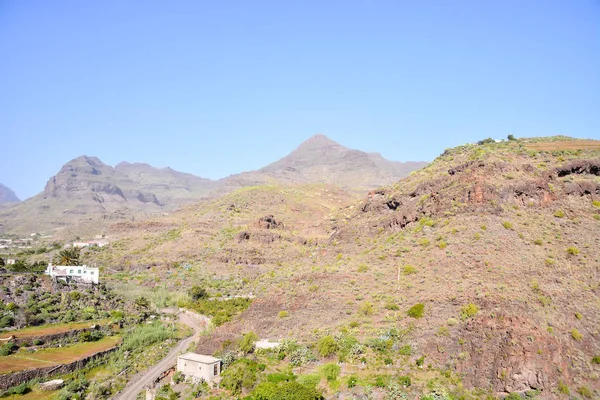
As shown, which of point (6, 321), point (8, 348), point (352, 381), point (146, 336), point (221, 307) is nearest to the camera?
point (352, 381)

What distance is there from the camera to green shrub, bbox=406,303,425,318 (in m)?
29.9

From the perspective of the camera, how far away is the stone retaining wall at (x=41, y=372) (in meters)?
31.8

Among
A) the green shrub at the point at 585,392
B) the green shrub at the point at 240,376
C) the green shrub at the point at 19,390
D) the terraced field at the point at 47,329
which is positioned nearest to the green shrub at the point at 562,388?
the green shrub at the point at 585,392

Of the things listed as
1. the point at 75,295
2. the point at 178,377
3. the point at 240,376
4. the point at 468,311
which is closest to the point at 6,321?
the point at 75,295

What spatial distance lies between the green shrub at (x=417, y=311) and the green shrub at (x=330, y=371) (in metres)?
6.72

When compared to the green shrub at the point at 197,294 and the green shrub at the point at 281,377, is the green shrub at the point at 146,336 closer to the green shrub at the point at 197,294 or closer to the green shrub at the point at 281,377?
the green shrub at the point at 197,294

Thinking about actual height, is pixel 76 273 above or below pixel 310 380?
above

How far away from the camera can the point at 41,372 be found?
34.4 metres

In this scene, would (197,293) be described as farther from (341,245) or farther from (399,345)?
(399,345)

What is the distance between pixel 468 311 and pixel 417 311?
350cm

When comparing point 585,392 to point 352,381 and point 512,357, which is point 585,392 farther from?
point 352,381

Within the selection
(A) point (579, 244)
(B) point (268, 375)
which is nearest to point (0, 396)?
(B) point (268, 375)

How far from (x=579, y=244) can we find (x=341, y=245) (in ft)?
74.5

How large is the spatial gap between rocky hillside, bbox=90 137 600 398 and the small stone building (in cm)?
273
